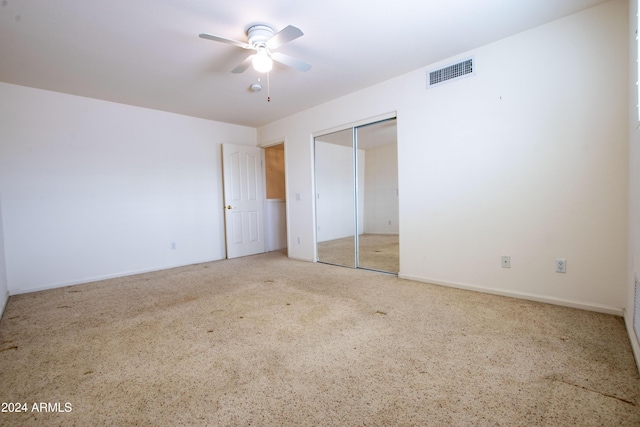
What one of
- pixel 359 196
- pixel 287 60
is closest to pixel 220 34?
pixel 287 60

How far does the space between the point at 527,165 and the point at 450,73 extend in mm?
1231

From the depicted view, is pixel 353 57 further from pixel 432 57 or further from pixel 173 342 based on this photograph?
pixel 173 342

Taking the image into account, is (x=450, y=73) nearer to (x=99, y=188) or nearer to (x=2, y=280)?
(x=99, y=188)

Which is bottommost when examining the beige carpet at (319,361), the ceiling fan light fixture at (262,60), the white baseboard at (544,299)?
the beige carpet at (319,361)

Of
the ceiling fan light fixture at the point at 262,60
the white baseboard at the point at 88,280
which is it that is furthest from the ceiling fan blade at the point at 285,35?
the white baseboard at the point at 88,280

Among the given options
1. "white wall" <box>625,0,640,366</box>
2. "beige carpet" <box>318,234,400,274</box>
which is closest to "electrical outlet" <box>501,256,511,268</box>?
"white wall" <box>625,0,640,366</box>

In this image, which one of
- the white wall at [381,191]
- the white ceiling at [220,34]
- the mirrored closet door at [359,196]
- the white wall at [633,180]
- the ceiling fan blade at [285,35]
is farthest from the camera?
the mirrored closet door at [359,196]

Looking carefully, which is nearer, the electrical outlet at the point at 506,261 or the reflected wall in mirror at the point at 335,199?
the electrical outlet at the point at 506,261

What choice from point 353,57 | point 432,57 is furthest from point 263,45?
point 432,57

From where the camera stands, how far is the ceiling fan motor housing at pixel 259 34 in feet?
7.61

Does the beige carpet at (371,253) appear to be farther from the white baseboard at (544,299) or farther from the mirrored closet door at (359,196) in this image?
the white baseboard at (544,299)

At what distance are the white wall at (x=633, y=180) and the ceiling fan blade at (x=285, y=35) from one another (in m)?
2.14

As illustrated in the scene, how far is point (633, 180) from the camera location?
1.92m

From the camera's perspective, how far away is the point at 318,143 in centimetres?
453
